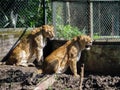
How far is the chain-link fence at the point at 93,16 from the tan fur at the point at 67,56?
2.18ft

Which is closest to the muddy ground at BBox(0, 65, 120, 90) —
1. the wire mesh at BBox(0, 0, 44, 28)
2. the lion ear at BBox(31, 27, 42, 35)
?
the lion ear at BBox(31, 27, 42, 35)

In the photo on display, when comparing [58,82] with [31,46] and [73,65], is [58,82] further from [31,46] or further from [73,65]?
[31,46]

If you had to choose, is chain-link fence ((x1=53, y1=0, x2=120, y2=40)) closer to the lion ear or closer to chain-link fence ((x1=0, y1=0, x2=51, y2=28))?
the lion ear

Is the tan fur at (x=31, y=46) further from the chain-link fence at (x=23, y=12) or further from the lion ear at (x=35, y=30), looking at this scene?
the chain-link fence at (x=23, y=12)

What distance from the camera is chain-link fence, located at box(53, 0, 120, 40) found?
41.8ft

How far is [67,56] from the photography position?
40.0 ft

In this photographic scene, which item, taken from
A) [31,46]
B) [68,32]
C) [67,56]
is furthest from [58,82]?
[31,46]

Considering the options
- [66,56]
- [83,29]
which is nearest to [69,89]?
[66,56]

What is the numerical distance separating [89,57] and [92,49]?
0.25 metres

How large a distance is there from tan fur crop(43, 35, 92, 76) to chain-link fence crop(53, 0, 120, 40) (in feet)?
2.18

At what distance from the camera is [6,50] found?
44.4 feet

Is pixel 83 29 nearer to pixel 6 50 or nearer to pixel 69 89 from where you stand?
pixel 6 50

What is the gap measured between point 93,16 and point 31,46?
2.08 metres

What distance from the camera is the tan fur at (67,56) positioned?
12.0 meters
